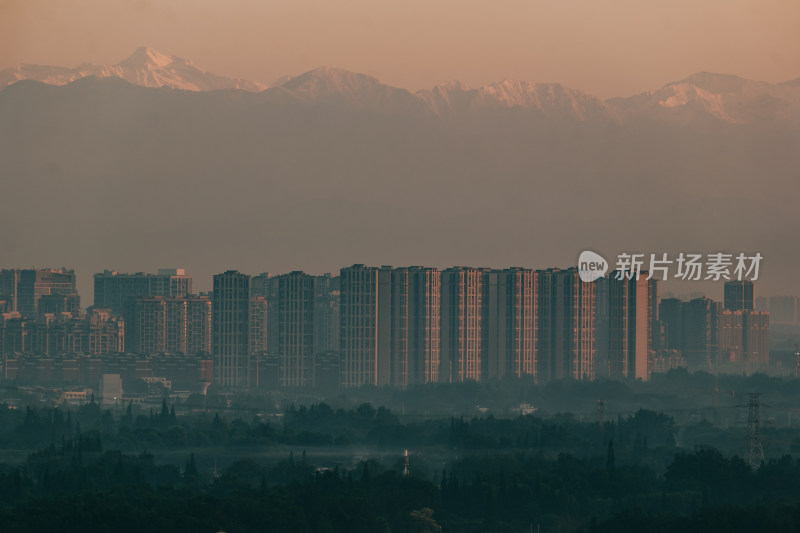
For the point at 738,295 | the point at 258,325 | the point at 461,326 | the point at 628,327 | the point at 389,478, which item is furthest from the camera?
the point at 738,295

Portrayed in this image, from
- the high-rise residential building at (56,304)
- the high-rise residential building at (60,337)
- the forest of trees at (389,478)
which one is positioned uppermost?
the high-rise residential building at (56,304)

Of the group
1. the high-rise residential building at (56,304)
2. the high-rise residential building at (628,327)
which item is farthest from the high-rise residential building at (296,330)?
the high-rise residential building at (56,304)

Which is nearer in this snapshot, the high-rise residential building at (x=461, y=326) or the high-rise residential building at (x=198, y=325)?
the high-rise residential building at (x=461, y=326)

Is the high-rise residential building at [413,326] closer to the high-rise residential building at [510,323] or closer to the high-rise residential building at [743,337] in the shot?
the high-rise residential building at [510,323]

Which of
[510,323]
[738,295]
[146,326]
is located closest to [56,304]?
[146,326]

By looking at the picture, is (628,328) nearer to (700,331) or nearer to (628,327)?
(628,327)

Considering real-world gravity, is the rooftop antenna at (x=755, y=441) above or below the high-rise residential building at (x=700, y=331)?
below

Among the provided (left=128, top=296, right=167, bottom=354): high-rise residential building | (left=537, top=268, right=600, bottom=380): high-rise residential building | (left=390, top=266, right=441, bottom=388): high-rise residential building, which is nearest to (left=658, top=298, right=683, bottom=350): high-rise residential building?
(left=537, top=268, right=600, bottom=380): high-rise residential building

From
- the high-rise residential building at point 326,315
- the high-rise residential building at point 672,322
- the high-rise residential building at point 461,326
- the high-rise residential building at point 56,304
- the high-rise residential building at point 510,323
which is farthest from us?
the high-rise residential building at point 56,304
